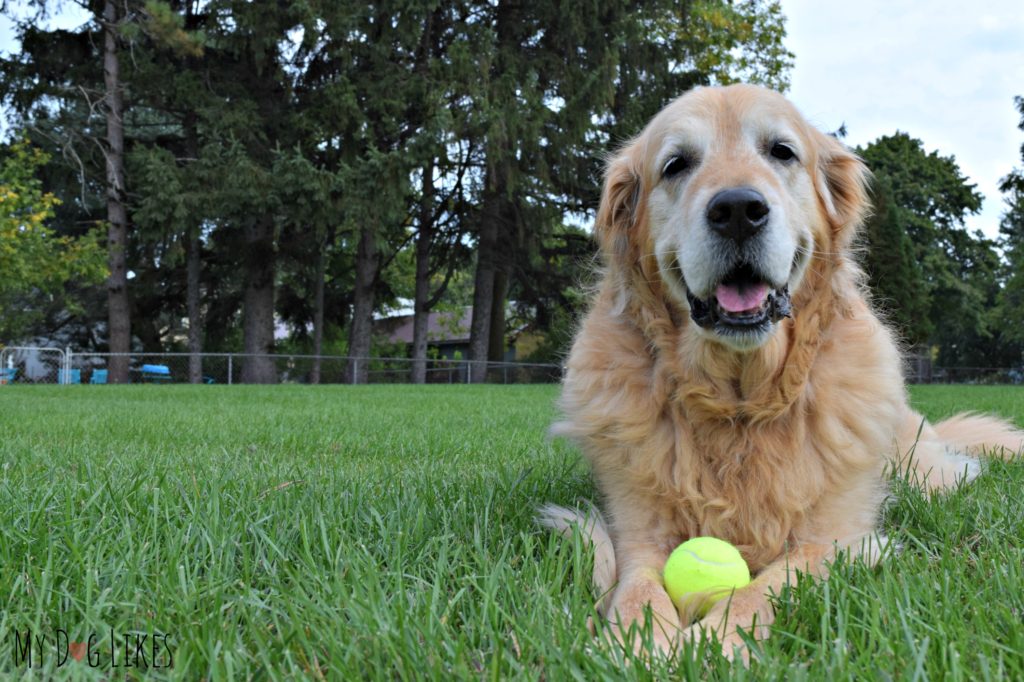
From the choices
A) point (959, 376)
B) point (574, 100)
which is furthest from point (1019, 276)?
point (574, 100)

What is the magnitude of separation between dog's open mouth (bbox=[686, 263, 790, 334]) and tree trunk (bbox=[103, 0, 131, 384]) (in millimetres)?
18915

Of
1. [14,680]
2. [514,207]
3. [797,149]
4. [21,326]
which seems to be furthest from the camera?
[21,326]

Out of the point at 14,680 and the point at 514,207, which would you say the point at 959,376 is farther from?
the point at 14,680

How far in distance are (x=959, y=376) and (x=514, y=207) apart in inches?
1202

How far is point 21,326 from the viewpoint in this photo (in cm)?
2911

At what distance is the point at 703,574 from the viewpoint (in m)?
2.06

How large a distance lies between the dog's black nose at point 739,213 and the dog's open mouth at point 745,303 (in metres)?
0.12

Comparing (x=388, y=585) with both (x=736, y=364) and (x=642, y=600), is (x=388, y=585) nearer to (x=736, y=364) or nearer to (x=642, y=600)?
(x=642, y=600)

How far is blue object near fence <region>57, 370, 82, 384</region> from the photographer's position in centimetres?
2042

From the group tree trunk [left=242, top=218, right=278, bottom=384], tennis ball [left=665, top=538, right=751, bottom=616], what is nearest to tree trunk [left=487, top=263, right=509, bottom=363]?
tree trunk [left=242, top=218, right=278, bottom=384]

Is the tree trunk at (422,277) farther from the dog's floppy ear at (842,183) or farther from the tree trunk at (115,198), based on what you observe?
the dog's floppy ear at (842,183)

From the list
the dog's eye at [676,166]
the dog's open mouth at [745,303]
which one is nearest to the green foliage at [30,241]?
the dog's eye at [676,166]

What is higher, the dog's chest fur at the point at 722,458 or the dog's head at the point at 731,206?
the dog's head at the point at 731,206

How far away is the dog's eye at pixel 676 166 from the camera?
287 centimetres
